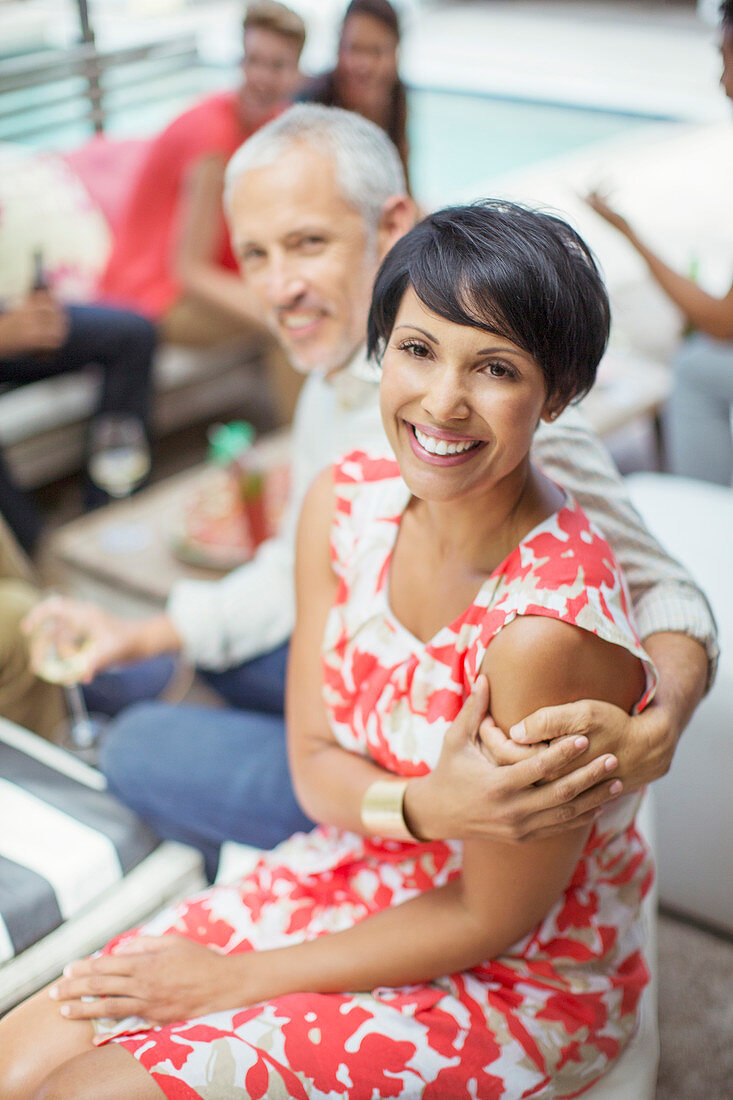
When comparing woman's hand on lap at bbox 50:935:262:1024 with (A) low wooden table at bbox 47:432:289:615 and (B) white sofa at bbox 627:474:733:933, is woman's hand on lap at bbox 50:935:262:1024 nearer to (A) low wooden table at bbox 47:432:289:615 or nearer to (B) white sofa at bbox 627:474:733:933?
(B) white sofa at bbox 627:474:733:933

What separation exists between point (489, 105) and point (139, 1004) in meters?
9.14

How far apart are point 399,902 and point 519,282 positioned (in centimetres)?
64

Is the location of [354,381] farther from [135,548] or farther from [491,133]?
[491,133]

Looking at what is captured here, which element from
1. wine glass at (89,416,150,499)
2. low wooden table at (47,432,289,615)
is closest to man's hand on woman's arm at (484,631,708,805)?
low wooden table at (47,432,289,615)

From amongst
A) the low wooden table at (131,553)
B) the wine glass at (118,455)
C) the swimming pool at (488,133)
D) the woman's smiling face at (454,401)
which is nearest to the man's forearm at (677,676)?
the woman's smiling face at (454,401)

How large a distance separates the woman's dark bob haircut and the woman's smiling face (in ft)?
0.05

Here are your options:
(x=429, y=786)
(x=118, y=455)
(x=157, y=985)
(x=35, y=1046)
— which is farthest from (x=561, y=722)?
(x=118, y=455)

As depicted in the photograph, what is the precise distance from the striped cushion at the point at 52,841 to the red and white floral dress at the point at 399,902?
0.51 feet

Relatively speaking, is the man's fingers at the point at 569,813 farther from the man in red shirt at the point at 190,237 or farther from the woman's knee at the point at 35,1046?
the man in red shirt at the point at 190,237

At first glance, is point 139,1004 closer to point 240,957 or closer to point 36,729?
point 240,957

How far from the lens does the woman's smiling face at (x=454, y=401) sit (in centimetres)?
85

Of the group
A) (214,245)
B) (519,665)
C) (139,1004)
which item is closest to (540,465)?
(519,665)

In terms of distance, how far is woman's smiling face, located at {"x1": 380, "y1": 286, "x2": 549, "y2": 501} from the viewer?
85cm

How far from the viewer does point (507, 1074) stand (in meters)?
0.94
